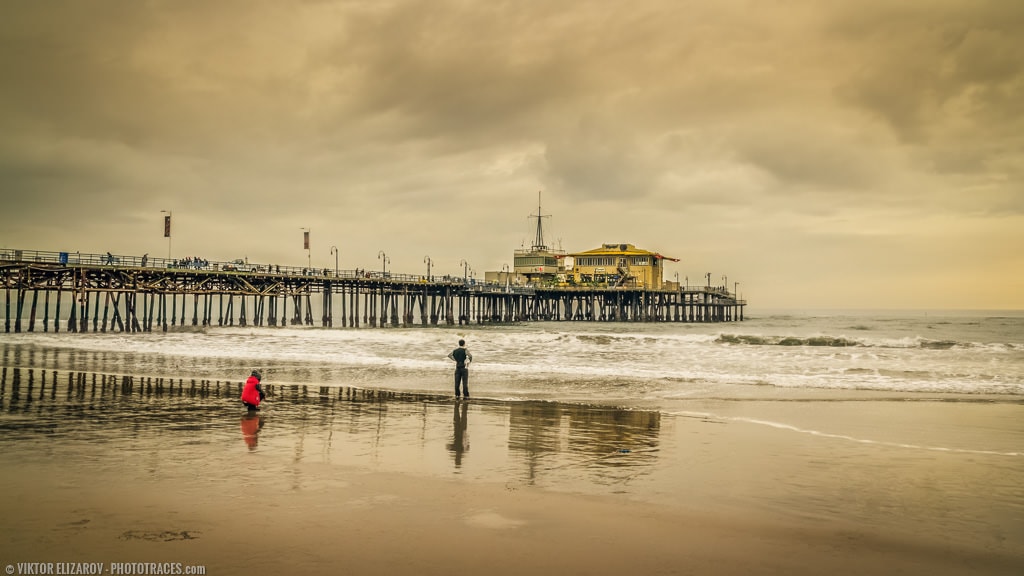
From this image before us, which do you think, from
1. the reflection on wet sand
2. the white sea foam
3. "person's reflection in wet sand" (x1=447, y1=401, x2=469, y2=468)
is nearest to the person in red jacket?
the reflection on wet sand

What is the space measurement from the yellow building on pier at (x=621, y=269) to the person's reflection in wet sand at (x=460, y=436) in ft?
244

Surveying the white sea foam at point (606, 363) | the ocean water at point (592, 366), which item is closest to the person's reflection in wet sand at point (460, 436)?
the ocean water at point (592, 366)

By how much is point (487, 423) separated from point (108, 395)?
924 cm

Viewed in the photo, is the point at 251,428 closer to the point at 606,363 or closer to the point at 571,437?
the point at 571,437

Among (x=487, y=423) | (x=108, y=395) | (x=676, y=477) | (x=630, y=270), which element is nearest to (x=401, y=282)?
(x=630, y=270)

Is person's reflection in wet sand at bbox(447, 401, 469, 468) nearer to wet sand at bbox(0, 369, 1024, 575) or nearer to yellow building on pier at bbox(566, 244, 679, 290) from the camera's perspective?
wet sand at bbox(0, 369, 1024, 575)

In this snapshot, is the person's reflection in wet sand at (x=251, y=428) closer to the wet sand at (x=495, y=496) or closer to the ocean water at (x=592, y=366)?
the wet sand at (x=495, y=496)

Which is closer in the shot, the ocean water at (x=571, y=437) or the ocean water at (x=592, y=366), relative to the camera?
the ocean water at (x=571, y=437)

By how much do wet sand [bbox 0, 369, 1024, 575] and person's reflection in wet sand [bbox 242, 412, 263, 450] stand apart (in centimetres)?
7

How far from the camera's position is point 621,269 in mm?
88250

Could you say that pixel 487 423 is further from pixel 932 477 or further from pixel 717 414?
pixel 932 477

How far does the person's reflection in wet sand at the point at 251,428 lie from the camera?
10.3 meters

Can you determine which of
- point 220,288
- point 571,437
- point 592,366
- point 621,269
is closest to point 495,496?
point 571,437

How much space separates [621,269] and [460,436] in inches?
3096
